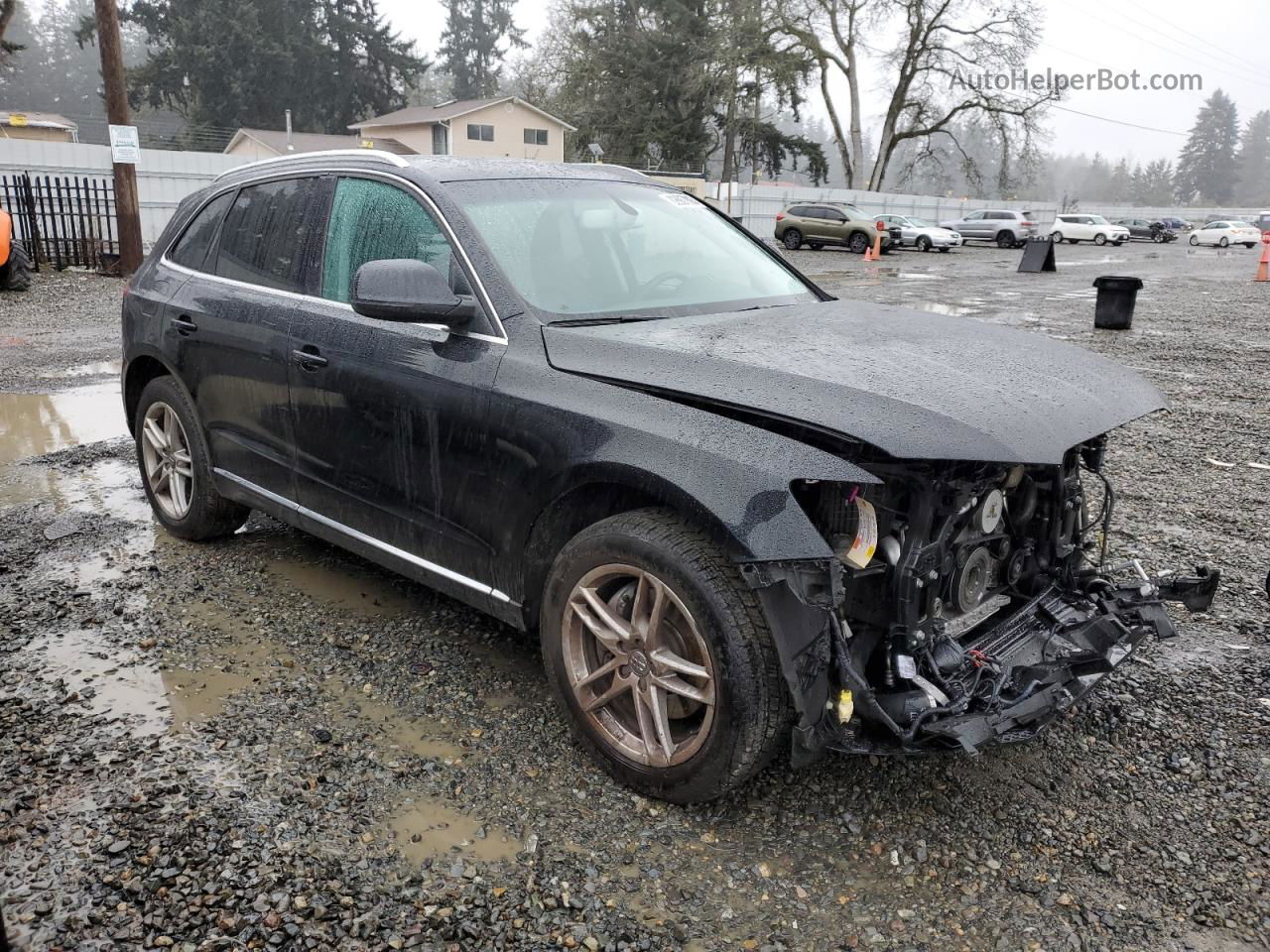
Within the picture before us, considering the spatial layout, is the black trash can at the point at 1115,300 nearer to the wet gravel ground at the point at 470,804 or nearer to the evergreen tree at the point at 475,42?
the wet gravel ground at the point at 470,804

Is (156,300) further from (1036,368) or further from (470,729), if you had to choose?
(1036,368)

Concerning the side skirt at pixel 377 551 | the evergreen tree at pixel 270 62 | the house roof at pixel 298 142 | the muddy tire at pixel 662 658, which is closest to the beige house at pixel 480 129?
the house roof at pixel 298 142

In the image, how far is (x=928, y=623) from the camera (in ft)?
8.91

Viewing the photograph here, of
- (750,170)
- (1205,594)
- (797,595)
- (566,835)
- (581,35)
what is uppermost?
(581,35)

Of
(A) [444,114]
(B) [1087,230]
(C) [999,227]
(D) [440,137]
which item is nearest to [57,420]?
(C) [999,227]

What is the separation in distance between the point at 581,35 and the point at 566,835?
174ft

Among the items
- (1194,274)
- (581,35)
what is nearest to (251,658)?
(1194,274)

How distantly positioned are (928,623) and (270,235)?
3.17 m

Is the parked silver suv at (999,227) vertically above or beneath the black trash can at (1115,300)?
above

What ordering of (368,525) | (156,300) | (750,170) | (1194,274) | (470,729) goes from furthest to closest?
(750,170)
(1194,274)
(156,300)
(368,525)
(470,729)

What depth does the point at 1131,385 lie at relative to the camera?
10.5 feet

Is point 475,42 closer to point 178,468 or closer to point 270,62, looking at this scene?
point 270,62

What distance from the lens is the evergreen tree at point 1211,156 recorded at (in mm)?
113625

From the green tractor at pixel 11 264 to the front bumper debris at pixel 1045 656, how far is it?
16057 millimetres
